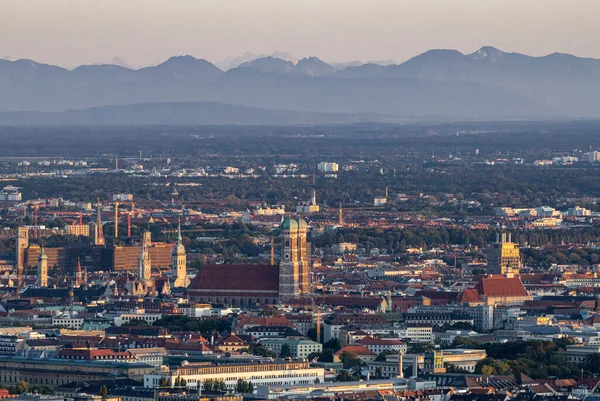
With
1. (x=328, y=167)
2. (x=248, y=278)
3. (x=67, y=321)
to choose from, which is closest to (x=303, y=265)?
(x=248, y=278)

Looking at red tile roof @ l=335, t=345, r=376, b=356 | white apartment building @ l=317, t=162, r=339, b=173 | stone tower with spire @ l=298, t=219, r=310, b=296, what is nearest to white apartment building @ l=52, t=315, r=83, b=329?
stone tower with spire @ l=298, t=219, r=310, b=296

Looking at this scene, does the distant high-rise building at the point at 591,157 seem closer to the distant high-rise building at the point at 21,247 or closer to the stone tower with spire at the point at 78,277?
the distant high-rise building at the point at 21,247

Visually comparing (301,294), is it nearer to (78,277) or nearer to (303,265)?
(303,265)

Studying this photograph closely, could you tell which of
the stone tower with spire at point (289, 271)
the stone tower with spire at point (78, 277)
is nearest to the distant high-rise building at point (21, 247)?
the stone tower with spire at point (78, 277)

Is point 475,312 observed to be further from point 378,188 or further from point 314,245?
point 378,188

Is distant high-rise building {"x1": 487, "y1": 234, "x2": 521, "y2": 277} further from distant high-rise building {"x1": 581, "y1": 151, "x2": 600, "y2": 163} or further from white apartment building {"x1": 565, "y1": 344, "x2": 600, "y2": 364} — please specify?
distant high-rise building {"x1": 581, "y1": 151, "x2": 600, "y2": 163}

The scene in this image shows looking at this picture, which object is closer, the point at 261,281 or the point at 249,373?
the point at 249,373

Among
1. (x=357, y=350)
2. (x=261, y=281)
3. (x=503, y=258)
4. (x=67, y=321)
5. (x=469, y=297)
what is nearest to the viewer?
(x=357, y=350)
